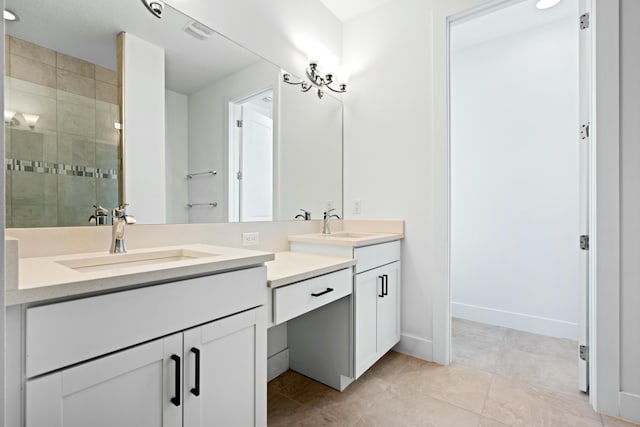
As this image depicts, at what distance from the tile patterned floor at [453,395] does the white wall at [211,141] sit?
3.51 feet

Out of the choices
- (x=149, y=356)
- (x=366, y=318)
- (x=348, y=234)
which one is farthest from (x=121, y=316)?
(x=348, y=234)

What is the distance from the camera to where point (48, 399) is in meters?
0.67

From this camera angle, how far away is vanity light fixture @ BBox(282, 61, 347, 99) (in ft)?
7.12

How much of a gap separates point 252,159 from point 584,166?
6.10ft

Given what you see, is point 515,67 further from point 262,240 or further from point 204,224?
point 204,224

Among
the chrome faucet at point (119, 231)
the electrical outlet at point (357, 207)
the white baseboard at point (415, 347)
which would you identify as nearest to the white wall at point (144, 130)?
the chrome faucet at point (119, 231)

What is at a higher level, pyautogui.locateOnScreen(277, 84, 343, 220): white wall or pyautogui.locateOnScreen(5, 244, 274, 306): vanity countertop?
pyautogui.locateOnScreen(277, 84, 343, 220): white wall

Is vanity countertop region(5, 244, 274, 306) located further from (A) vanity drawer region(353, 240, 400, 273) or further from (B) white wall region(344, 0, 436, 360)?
(B) white wall region(344, 0, 436, 360)

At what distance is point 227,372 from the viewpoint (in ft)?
3.36

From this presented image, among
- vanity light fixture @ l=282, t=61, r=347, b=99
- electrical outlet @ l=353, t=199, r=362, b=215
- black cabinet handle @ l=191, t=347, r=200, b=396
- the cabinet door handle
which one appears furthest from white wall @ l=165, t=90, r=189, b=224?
electrical outlet @ l=353, t=199, r=362, b=215

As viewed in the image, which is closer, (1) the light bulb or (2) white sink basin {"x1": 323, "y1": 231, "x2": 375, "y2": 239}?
(1) the light bulb
